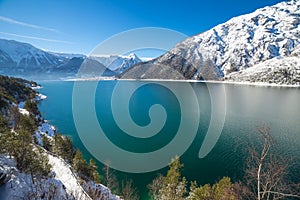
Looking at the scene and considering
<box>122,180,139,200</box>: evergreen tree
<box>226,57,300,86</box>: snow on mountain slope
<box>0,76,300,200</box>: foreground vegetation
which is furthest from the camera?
<box>226,57,300,86</box>: snow on mountain slope

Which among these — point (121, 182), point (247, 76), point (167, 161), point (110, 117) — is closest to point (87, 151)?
point (121, 182)

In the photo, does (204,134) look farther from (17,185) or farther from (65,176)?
(17,185)

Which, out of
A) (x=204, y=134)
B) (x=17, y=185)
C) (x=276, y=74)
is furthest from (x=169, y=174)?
(x=276, y=74)

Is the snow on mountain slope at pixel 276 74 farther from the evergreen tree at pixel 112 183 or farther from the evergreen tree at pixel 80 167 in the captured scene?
the evergreen tree at pixel 80 167

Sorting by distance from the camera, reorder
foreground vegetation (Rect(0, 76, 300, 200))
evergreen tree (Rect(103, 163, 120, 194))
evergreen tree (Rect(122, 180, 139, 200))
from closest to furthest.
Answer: foreground vegetation (Rect(0, 76, 300, 200))
evergreen tree (Rect(122, 180, 139, 200))
evergreen tree (Rect(103, 163, 120, 194))

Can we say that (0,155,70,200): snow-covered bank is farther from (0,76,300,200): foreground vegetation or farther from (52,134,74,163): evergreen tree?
(52,134,74,163): evergreen tree

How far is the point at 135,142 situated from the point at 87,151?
930 cm

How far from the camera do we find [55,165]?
17375 mm

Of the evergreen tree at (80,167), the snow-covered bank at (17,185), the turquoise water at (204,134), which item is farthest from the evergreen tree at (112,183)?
the snow-covered bank at (17,185)

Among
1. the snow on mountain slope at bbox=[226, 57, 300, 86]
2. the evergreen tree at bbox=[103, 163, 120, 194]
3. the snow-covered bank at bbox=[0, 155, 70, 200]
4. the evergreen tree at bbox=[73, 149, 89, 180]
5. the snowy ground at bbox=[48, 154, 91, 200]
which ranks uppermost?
the snow on mountain slope at bbox=[226, 57, 300, 86]

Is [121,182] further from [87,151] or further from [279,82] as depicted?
[279,82]

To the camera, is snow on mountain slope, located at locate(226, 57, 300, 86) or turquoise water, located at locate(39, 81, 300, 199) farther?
snow on mountain slope, located at locate(226, 57, 300, 86)

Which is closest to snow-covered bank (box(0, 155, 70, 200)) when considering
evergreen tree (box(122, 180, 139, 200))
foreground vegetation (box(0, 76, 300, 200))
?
foreground vegetation (box(0, 76, 300, 200))

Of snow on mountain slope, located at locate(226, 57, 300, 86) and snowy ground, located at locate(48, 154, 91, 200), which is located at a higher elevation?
snow on mountain slope, located at locate(226, 57, 300, 86)
